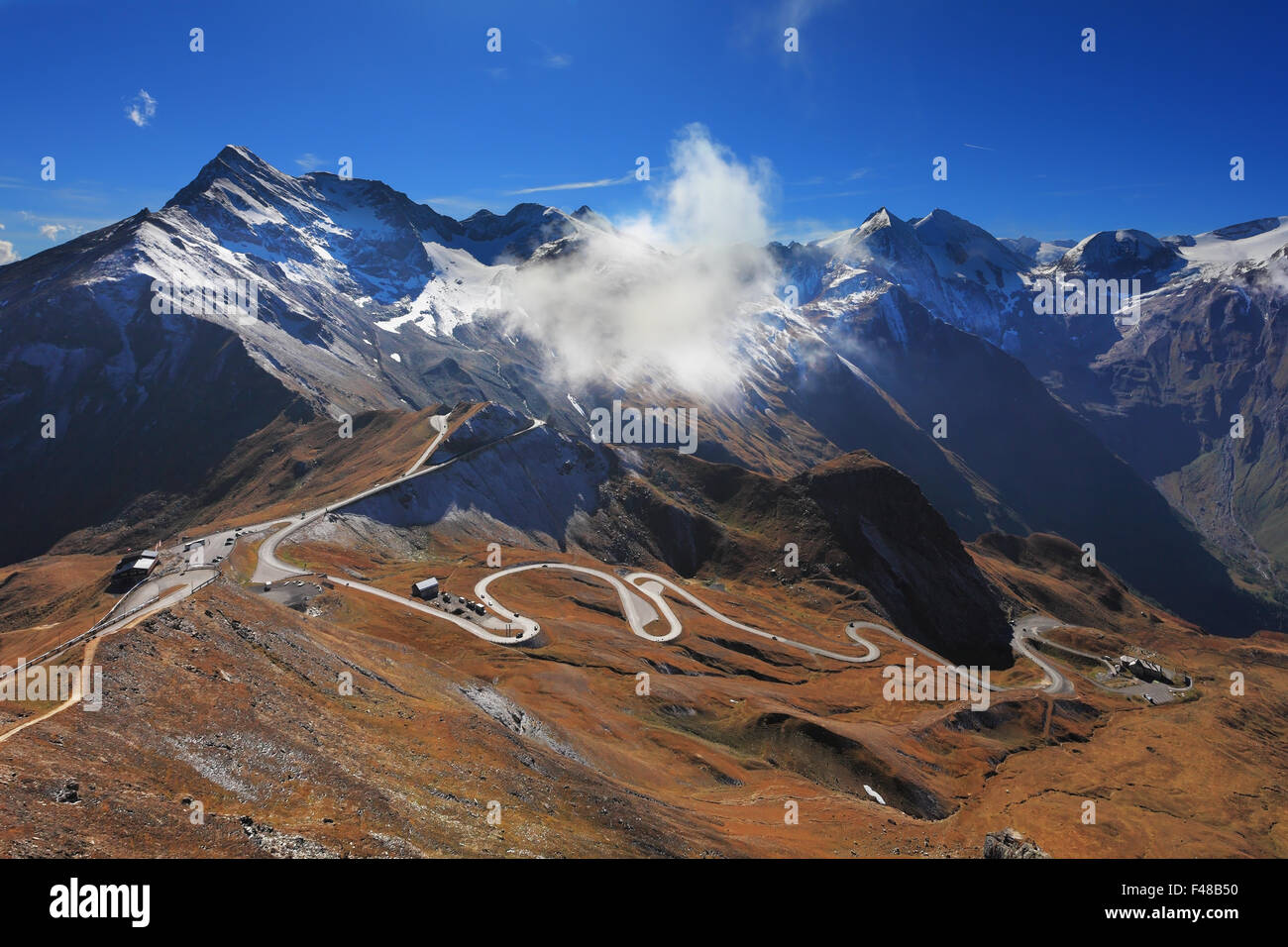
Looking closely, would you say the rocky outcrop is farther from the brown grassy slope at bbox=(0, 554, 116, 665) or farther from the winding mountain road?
the brown grassy slope at bbox=(0, 554, 116, 665)

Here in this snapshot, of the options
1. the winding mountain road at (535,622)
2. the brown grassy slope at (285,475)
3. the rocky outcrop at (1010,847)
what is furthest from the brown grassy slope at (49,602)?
the rocky outcrop at (1010,847)

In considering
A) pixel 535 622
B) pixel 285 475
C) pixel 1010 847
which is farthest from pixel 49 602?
pixel 1010 847

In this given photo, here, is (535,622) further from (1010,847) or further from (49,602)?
(49,602)

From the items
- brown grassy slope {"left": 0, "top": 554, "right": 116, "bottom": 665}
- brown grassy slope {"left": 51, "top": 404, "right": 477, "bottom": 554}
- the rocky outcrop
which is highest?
brown grassy slope {"left": 51, "top": 404, "right": 477, "bottom": 554}

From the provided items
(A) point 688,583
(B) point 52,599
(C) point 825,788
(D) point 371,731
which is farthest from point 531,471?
(D) point 371,731

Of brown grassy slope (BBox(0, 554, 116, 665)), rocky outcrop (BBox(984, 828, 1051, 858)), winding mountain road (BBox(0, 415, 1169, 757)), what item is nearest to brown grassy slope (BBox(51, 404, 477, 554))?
winding mountain road (BBox(0, 415, 1169, 757))

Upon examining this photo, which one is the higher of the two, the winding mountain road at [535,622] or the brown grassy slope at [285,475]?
the brown grassy slope at [285,475]

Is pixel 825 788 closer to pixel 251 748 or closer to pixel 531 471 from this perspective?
pixel 251 748

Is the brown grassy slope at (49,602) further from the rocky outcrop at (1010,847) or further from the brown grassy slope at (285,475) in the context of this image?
the rocky outcrop at (1010,847)

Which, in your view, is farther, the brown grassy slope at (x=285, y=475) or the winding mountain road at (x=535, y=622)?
Answer: the brown grassy slope at (x=285, y=475)

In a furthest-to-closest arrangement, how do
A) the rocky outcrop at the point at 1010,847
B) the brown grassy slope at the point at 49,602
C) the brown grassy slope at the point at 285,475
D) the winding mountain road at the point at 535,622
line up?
1. the brown grassy slope at the point at 285,475
2. the winding mountain road at the point at 535,622
3. the brown grassy slope at the point at 49,602
4. the rocky outcrop at the point at 1010,847
